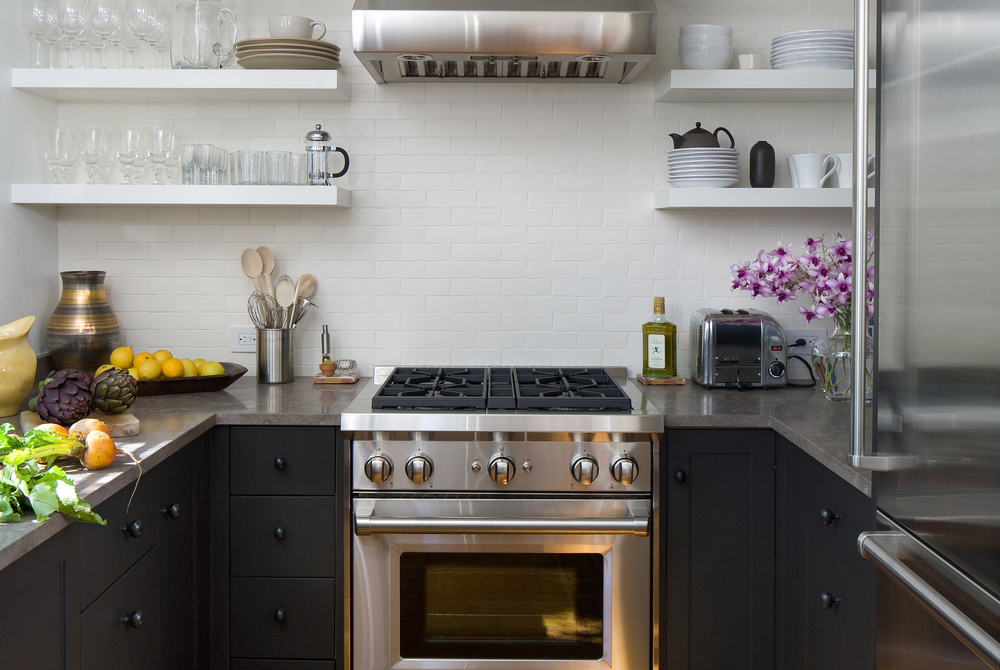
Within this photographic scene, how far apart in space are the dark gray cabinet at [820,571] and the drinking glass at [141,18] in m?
2.50

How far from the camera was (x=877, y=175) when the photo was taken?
152 cm

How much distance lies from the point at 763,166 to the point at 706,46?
0.46 meters

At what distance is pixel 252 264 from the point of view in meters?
3.02

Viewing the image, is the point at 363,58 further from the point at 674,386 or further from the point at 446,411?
the point at 674,386

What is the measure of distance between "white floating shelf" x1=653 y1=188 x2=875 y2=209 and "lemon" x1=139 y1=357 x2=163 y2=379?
1.86m

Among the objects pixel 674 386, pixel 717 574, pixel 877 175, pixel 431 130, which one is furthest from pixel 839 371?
pixel 431 130

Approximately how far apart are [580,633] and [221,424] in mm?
1219

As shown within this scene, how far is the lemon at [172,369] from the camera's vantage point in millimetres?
2709

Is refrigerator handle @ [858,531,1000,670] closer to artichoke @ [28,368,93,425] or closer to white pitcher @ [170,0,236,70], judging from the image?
artichoke @ [28,368,93,425]

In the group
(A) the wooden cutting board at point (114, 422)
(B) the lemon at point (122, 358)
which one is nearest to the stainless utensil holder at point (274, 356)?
(B) the lemon at point (122, 358)

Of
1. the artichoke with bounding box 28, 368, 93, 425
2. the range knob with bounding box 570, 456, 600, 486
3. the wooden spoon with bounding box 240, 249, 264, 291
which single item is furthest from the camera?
the wooden spoon with bounding box 240, 249, 264, 291

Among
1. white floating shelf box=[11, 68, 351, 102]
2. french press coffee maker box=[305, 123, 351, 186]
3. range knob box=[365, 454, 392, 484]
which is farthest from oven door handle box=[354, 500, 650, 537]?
white floating shelf box=[11, 68, 351, 102]

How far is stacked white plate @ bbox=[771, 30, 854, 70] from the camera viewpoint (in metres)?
2.77

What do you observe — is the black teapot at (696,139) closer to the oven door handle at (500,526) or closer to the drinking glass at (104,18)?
the oven door handle at (500,526)
